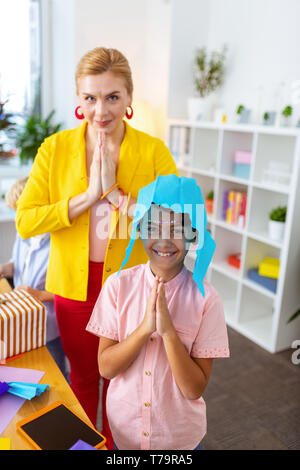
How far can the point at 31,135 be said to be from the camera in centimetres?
354

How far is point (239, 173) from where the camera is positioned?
3.23m

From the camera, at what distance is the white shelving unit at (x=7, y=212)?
356cm

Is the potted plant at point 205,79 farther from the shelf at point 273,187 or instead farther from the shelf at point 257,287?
the shelf at point 257,287

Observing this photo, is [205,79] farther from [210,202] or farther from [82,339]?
[82,339]

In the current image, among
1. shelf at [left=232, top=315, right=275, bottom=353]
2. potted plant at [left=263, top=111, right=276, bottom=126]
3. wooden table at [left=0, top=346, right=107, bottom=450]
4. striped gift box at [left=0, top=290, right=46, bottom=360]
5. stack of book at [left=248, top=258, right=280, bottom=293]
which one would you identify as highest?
potted plant at [left=263, top=111, right=276, bottom=126]

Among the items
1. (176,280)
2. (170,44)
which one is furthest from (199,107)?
(176,280)

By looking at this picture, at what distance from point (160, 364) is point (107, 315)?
0.65 ft

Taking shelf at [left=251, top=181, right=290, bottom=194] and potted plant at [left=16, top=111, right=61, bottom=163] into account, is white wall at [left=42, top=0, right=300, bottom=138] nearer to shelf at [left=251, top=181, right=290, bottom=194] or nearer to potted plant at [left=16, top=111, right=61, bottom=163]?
potted plant at [left=16, top=111, right=61, bottom=163]

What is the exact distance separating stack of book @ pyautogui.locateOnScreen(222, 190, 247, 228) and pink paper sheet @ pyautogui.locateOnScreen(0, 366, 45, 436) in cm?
225

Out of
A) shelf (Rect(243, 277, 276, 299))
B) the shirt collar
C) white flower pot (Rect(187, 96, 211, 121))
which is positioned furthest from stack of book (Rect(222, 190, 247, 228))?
the shirt collar

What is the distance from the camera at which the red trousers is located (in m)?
1.52

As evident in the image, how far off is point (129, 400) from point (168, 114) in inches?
119

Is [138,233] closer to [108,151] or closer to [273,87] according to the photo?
[108,151]
